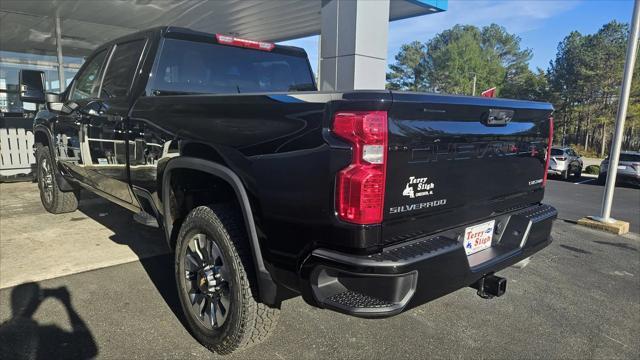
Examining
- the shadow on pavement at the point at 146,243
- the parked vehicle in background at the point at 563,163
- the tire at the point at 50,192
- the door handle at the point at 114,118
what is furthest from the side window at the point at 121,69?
the parked vehicle in background at the point at 563,163

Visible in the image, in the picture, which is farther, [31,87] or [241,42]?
[31,87]

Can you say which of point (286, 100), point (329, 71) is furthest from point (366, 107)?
point (329, 71)

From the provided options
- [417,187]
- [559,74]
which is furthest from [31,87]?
[559,74]

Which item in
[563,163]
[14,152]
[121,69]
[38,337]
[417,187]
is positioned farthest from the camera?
[563,163]

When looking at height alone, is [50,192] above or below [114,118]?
below

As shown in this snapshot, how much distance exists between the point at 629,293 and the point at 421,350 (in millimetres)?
2457

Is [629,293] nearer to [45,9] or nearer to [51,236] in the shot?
[51,236]

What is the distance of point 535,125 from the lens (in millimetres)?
2850

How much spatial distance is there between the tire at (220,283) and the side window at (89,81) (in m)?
2.26

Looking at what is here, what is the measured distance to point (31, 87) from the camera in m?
4.84

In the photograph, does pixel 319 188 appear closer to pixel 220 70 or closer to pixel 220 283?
pixel 220 283

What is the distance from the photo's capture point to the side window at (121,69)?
358 centimetres

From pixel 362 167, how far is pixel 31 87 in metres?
4.68

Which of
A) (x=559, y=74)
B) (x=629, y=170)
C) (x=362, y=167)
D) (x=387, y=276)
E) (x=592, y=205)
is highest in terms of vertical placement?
(x=559, y=74)
